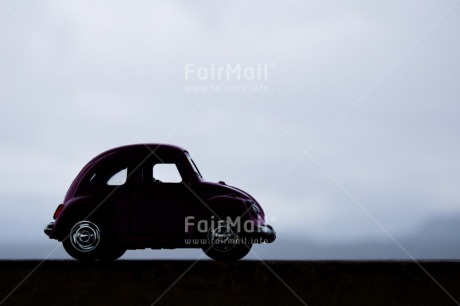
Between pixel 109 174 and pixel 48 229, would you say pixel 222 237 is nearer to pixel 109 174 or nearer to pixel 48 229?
pixel 109 174

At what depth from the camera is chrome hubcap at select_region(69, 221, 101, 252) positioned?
627 centimetres

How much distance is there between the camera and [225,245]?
6.12 m

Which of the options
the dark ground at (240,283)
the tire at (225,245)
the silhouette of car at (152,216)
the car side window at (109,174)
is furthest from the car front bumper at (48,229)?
the dark ground at (240,283)

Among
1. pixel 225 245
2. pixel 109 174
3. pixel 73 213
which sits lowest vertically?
pixel 225 245

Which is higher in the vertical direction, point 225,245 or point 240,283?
point 225,245

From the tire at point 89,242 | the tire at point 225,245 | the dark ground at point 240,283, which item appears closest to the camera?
the dark ground at point 240,283

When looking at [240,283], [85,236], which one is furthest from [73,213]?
[240,283]

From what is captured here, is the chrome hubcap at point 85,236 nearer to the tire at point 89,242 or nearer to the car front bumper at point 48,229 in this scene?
the tire at point 89,242

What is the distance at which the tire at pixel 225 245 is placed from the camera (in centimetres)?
610

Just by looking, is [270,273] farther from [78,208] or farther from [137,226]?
[78,208]

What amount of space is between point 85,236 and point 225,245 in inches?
63.1

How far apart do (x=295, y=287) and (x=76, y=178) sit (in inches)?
150

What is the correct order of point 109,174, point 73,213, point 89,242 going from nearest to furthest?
point 89,242, point 73,213, point 109,174

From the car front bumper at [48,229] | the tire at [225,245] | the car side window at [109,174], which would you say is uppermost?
the car side window at [109,174]
